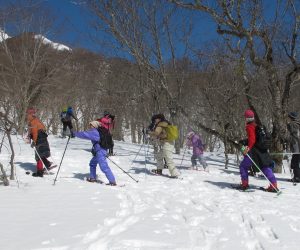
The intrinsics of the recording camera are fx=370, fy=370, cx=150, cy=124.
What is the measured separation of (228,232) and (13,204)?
3.30 metres

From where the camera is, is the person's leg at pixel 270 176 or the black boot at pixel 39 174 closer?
the person's leg at pixel 270 176

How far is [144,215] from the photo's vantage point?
17.8ft

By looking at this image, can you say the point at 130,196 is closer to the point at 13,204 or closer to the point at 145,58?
the point at 13,204

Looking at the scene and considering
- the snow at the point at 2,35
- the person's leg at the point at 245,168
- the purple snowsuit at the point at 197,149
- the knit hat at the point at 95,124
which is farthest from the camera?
the snow at the point at 2,35

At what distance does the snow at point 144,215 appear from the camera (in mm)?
4156

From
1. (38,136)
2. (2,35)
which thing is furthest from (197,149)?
(2,35)

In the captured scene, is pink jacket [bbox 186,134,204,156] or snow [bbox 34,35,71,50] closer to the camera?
pink jacket [bbox 186,134,204,156]

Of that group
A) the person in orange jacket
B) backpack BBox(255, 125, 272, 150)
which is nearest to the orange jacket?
the person in orange jacket

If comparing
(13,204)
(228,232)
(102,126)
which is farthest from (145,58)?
(228,232)

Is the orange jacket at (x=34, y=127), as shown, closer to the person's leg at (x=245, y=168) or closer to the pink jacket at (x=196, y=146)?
the pink jacket at (x=196, y=146)

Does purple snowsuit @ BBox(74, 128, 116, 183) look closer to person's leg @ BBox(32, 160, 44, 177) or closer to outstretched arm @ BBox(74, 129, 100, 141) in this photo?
outstretched arm @ BBox(74, 129, 100, 141)

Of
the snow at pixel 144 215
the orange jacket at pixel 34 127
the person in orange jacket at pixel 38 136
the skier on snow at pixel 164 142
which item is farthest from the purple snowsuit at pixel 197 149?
the orange jacket at pixel 34 127

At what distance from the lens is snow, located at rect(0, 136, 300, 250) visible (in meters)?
4.16

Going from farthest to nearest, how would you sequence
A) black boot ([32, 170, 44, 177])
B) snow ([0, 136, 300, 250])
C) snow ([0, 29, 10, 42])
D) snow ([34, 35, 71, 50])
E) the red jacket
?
snow ([34, 35, 71, 50])
snow ([0, 29, 10, 42])
black boot ([32, 170, 44, 177])
the red jacket
snow ([0, 136, 300, 250])
